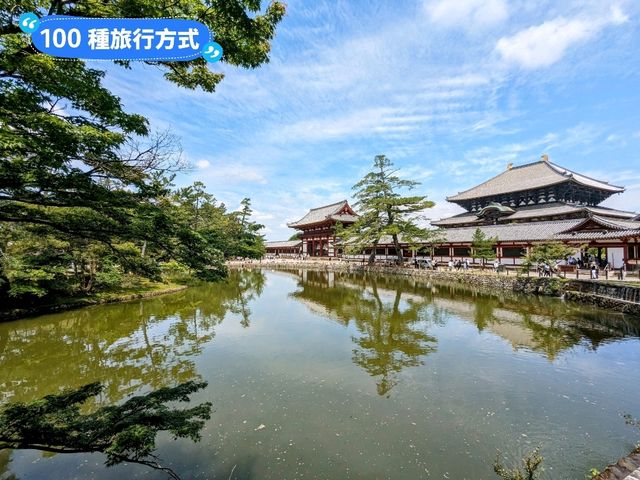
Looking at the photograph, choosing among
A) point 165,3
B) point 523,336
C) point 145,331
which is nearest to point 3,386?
point 145,331

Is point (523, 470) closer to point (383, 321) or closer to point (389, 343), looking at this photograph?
point (389, 343)

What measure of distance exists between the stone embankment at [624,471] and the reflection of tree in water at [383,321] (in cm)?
390

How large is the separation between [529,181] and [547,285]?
21.5 meters

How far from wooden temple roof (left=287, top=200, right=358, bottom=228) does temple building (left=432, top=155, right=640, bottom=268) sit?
526 inches

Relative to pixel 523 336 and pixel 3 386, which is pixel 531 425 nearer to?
pixel 523 336

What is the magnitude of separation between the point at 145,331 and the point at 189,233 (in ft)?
31.7

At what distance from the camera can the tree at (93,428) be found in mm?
2809

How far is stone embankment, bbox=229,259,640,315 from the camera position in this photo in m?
14.0

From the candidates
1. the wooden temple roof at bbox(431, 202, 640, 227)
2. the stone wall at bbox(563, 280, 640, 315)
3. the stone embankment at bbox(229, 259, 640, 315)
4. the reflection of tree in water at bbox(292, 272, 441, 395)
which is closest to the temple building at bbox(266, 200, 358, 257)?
the stone embankment at bbox(229, 259, 640, 315)

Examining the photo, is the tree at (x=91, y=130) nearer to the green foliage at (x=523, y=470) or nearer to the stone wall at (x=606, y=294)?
the green foliage at (x=523, y=470)

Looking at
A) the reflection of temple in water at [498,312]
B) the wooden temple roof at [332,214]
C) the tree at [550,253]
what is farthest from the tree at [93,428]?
the wooden temple roof at [332,214]

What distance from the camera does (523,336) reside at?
1109cm

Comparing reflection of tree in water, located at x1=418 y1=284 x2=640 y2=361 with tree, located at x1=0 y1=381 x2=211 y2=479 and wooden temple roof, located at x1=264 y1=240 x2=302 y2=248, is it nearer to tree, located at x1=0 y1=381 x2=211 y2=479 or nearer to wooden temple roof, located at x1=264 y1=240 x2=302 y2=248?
tree, located at x1=0 y1=381 x2=211 y2=479

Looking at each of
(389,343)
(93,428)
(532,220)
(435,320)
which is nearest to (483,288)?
(435,320)
